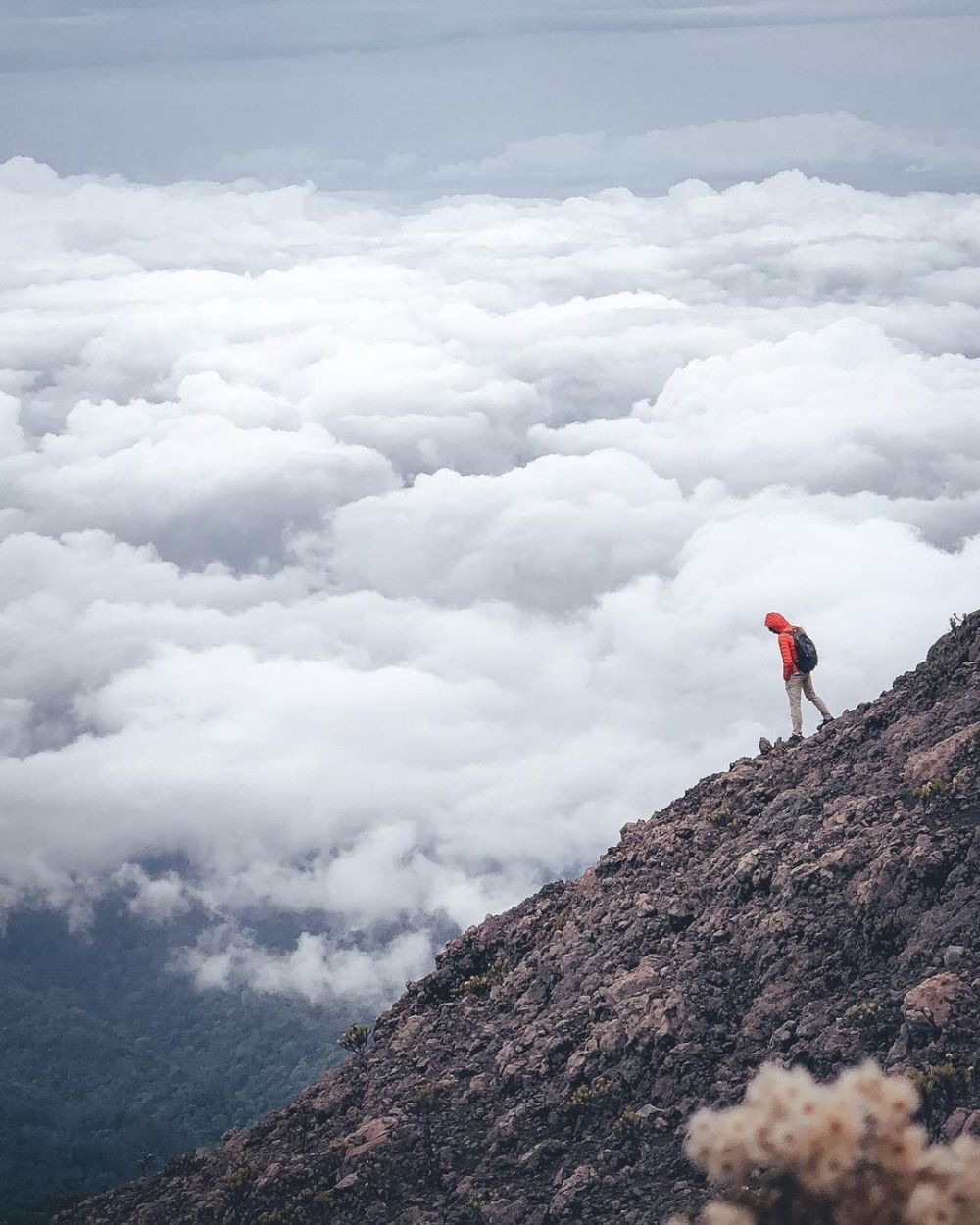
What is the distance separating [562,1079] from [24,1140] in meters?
151

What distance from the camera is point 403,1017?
23797 millimetres

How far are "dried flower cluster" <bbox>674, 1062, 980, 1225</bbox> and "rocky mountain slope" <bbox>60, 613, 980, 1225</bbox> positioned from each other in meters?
7.02

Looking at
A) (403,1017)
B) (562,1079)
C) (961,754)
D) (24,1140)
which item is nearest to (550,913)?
(403,1017)

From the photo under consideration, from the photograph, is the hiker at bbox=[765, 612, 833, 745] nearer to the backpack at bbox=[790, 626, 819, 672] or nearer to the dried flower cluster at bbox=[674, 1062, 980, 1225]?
the backpack at bbox=[790, 626, 819, 672]

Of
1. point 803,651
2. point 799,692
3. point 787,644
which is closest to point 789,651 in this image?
point 787,644

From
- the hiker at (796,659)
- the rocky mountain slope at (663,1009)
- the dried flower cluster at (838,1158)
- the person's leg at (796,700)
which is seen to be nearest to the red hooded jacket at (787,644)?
the hiker at (796,659)

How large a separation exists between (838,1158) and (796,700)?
18.1 m

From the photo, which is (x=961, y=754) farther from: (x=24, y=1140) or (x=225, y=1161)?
(x=24, y=1140)

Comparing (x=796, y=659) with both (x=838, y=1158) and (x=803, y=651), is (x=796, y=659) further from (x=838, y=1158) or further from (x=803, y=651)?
(x=838, y=1158)

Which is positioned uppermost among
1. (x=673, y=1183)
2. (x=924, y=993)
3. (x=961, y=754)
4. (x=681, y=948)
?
(x=961, y=754)

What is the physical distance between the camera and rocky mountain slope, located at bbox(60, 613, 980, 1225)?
16734mm

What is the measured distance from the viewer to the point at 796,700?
25.2 meters

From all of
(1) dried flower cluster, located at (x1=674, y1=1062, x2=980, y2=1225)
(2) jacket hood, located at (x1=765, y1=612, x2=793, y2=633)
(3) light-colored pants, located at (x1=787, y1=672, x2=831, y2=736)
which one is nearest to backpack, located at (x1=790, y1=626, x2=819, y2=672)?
(3) light-colored pants, located at (x1=787, y1=672, x2=831, y2=736)

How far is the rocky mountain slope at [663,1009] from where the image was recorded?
1673 cm
